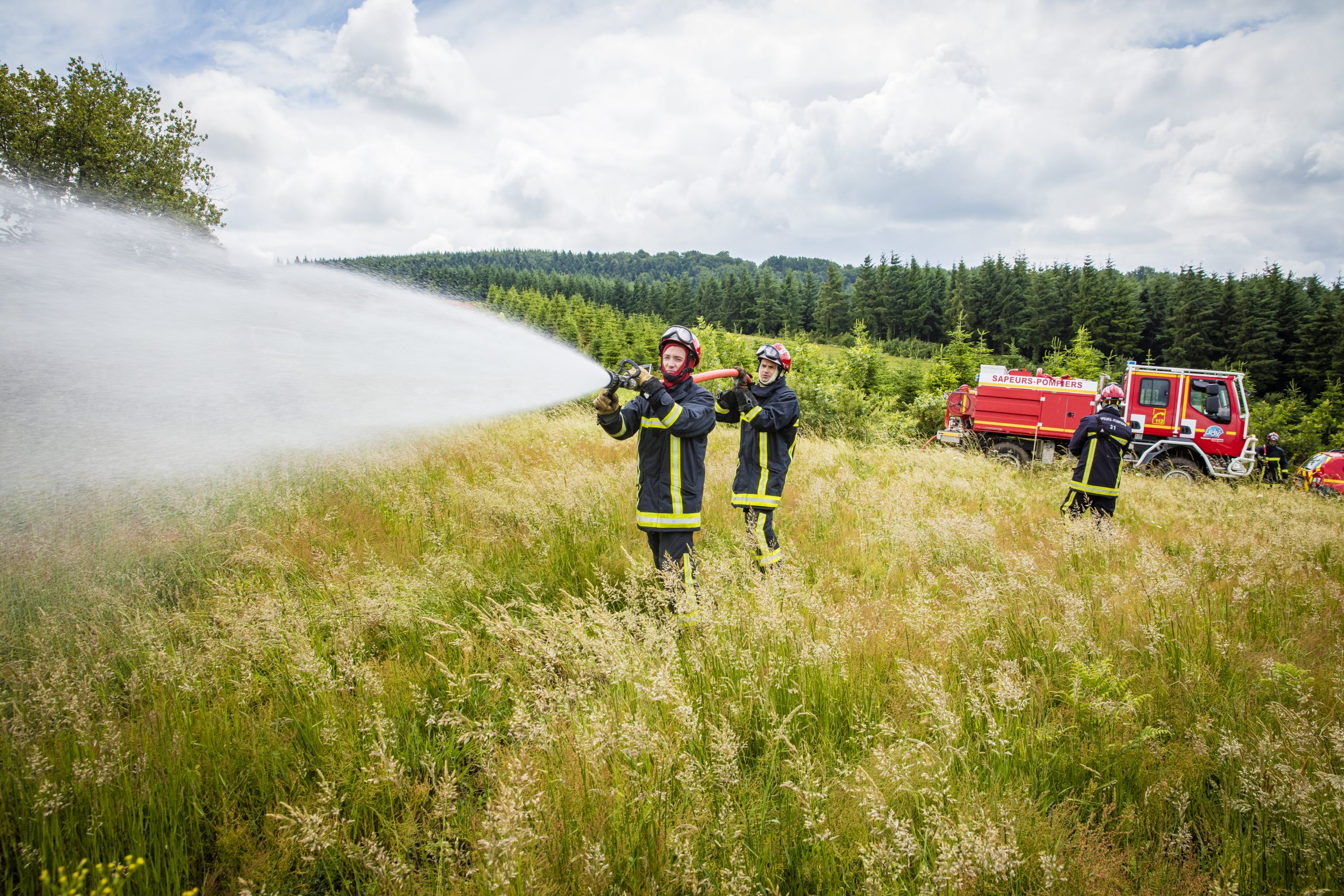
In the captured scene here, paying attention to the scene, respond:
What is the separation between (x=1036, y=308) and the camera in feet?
246

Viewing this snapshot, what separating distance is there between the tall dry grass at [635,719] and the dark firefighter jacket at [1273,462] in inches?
584

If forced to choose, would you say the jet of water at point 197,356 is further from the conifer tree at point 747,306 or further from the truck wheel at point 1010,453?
the conifer tree at point 747,306

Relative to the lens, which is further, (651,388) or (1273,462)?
(1273,462)

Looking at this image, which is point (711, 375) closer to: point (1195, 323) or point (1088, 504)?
point (1088, 504)

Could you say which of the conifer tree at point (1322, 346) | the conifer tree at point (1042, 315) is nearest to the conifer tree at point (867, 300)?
the conifer tree at point (1042, 315)

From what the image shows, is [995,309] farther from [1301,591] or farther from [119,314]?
[119,314]

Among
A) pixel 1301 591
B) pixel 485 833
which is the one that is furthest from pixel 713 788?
pixel 1301 591

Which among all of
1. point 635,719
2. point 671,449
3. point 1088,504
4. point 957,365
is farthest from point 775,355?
point 957,365

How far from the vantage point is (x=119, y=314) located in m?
4.96

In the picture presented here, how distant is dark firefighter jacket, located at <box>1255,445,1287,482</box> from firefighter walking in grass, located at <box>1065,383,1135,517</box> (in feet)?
42.3

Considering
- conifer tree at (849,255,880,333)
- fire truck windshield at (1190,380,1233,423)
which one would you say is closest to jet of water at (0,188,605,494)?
fire truck windshield at (1190,380,1233,423)

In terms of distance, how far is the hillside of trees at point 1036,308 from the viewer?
55.7 m

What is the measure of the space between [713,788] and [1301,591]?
6.08 m

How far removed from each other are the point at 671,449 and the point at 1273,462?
20673 millimetres
